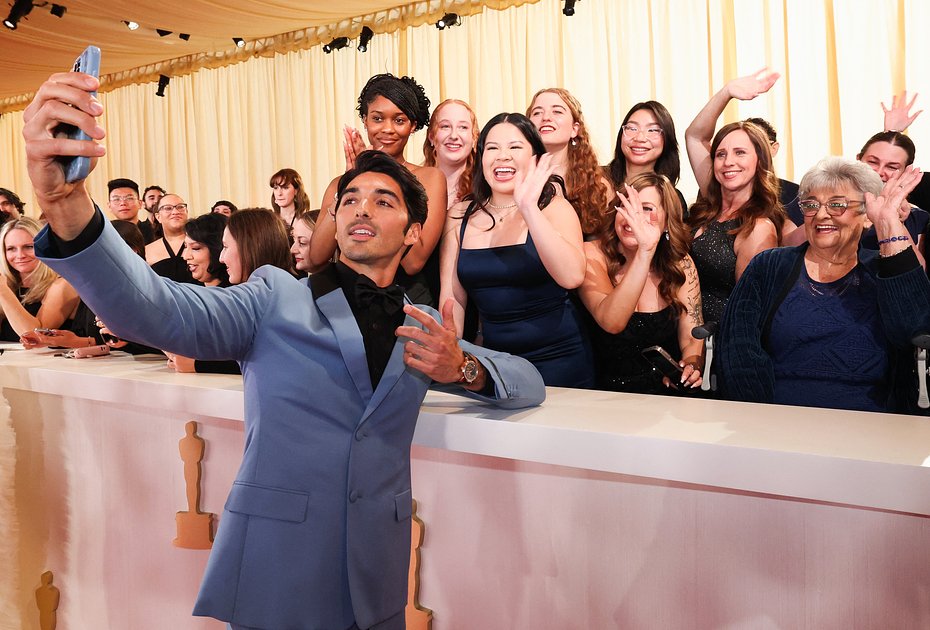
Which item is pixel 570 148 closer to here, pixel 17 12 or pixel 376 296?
pixel 376 296

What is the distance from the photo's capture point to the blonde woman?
3.84 meters

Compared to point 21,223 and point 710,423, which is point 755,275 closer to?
point 710,423

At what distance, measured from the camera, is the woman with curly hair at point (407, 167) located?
2.73 m

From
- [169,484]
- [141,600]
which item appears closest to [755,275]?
[169,484]

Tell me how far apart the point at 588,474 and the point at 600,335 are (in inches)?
37.7

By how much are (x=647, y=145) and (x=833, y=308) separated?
1223 mm

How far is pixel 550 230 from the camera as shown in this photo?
7.83 feet

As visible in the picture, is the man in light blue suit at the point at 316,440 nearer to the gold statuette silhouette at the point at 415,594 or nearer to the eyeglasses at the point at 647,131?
the gold statuette silhouette at the point at 415,594

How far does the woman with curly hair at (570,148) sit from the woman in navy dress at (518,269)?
0.42m

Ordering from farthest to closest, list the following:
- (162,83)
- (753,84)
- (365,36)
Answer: (162,83) → (365,36) → (753,84)

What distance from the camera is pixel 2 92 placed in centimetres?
1016

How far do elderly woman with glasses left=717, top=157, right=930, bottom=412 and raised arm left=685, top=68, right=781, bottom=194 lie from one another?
106cm

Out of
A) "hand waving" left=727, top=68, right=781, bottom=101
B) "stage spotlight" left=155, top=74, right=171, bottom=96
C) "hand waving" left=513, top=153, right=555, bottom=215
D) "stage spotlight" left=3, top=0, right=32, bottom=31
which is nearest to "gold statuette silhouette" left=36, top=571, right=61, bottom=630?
"hand waving" left=513, top=153, right=555, bottom=215

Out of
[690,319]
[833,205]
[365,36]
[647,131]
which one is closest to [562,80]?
[365,36]
